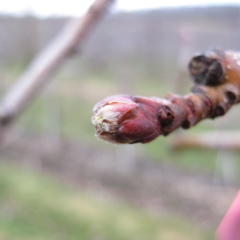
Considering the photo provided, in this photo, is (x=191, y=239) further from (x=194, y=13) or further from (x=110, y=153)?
(x=194, y=13)

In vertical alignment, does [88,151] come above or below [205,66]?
above

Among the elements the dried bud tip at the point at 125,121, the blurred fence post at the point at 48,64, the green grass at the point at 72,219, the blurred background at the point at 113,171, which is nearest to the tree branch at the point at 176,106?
the dried bud tip at the point at 125,121

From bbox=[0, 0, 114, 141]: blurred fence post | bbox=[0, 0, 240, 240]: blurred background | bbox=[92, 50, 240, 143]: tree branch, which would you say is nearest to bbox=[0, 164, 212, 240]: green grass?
bbox=[0, 0, 240, 240]: blurred background

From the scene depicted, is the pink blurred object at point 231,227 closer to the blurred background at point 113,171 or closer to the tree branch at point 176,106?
the tree branch at point 176,106

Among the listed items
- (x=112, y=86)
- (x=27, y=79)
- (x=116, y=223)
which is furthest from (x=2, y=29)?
(x=27, y=79)

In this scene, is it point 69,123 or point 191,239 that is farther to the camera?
point 69,123

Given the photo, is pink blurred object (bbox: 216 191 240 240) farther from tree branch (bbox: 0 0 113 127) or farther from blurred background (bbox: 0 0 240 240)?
blurred background (bbox: 0 0 240 240)
